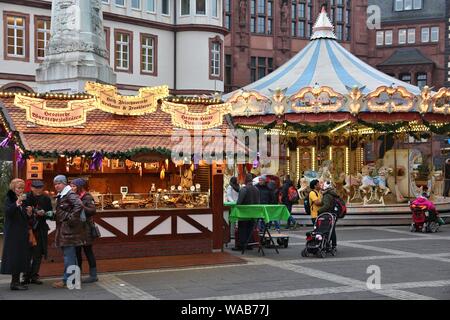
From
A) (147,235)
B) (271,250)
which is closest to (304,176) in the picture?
(271,250)

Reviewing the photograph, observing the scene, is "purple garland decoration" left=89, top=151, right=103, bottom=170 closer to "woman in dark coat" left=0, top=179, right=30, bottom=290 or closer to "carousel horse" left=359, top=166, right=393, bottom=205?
"woman in dark coat" left=0, top=179, right=30, bottom=290

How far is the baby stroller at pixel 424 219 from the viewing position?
18953 mm

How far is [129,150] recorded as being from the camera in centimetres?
1291

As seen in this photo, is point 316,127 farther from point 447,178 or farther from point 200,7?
point 200,7

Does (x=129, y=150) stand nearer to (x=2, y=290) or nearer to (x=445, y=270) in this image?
(x=2, y=290)

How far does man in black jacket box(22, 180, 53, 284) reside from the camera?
34.5 ft

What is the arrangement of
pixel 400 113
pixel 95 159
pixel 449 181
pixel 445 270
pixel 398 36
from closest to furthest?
1. pixel 445 270
2. pixel 95 159
3. pixel 400 113
4. pixel 449 181
5. pixel 398 36

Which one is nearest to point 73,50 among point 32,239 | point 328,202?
point 32,239

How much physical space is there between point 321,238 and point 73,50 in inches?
258

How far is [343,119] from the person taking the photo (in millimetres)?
22828

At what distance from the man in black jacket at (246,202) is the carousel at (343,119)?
820 centimetres

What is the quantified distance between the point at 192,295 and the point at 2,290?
2.83 metres

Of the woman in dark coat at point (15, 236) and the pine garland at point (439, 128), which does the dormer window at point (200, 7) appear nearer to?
the pine garland at point (439, 128)

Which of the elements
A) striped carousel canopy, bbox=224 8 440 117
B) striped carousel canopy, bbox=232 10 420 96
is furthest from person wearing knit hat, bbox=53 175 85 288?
striped carousel canopy, bbox=232 10 420 96
